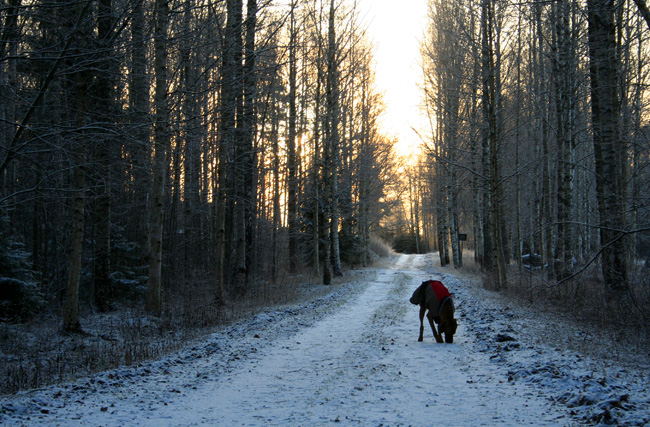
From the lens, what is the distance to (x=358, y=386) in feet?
17.9

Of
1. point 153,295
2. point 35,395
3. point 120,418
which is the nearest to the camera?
point 120,418

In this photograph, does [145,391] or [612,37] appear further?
[612,37]

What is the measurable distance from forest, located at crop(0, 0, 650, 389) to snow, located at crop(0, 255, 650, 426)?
1662mm

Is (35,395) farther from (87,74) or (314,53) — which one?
(314,53)

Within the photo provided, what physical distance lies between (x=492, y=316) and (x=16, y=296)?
11179mm

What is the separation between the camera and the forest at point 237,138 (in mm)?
7645

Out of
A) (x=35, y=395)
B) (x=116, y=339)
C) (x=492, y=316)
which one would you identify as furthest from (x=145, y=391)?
(x=492, y=316)

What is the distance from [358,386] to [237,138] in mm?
12680

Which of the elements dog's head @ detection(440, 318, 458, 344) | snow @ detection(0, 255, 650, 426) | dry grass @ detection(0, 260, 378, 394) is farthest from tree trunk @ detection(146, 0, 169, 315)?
dog's head @ detection(440, 318, 458, 344)

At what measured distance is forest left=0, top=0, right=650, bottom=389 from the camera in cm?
764

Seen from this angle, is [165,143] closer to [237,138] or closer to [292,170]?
[237,138]

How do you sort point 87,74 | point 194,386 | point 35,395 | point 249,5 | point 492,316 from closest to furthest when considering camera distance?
point 35,395
point 194,386
point 87,74
point 492,316
point 249,5

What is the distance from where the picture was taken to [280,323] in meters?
10.2

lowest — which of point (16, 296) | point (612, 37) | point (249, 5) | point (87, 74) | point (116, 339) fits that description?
point (116, 339)
